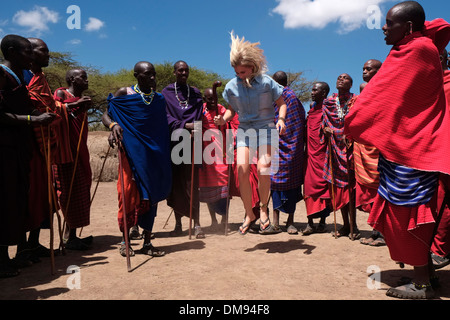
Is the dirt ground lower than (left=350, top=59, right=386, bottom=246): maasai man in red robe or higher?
lower

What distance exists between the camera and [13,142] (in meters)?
3.86

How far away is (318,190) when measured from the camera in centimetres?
594

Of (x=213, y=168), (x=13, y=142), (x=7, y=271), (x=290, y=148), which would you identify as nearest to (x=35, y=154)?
(x=13, y=142)

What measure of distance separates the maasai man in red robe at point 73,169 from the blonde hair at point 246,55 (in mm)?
2010

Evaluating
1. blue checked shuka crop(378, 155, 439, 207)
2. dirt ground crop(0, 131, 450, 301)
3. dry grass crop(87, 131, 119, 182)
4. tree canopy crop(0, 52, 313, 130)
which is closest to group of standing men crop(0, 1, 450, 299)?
blue checked shuka crop(378, 155, 439, 207)

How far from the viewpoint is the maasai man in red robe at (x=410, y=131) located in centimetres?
300

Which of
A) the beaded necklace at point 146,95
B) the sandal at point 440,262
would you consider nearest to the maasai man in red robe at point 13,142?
the beaded necklace at point 146,95

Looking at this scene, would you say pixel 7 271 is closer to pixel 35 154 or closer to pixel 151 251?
pixel 35 154

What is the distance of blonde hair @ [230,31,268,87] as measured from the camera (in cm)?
427

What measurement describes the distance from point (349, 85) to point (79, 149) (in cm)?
420

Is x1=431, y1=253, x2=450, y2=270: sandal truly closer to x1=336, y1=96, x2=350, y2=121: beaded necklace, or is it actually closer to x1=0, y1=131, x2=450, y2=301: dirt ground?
x1=0, y1=131, x2=450, y2=301: dirt ground

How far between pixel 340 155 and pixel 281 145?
38.6 inches

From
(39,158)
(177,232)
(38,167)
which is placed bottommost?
(177,232)
